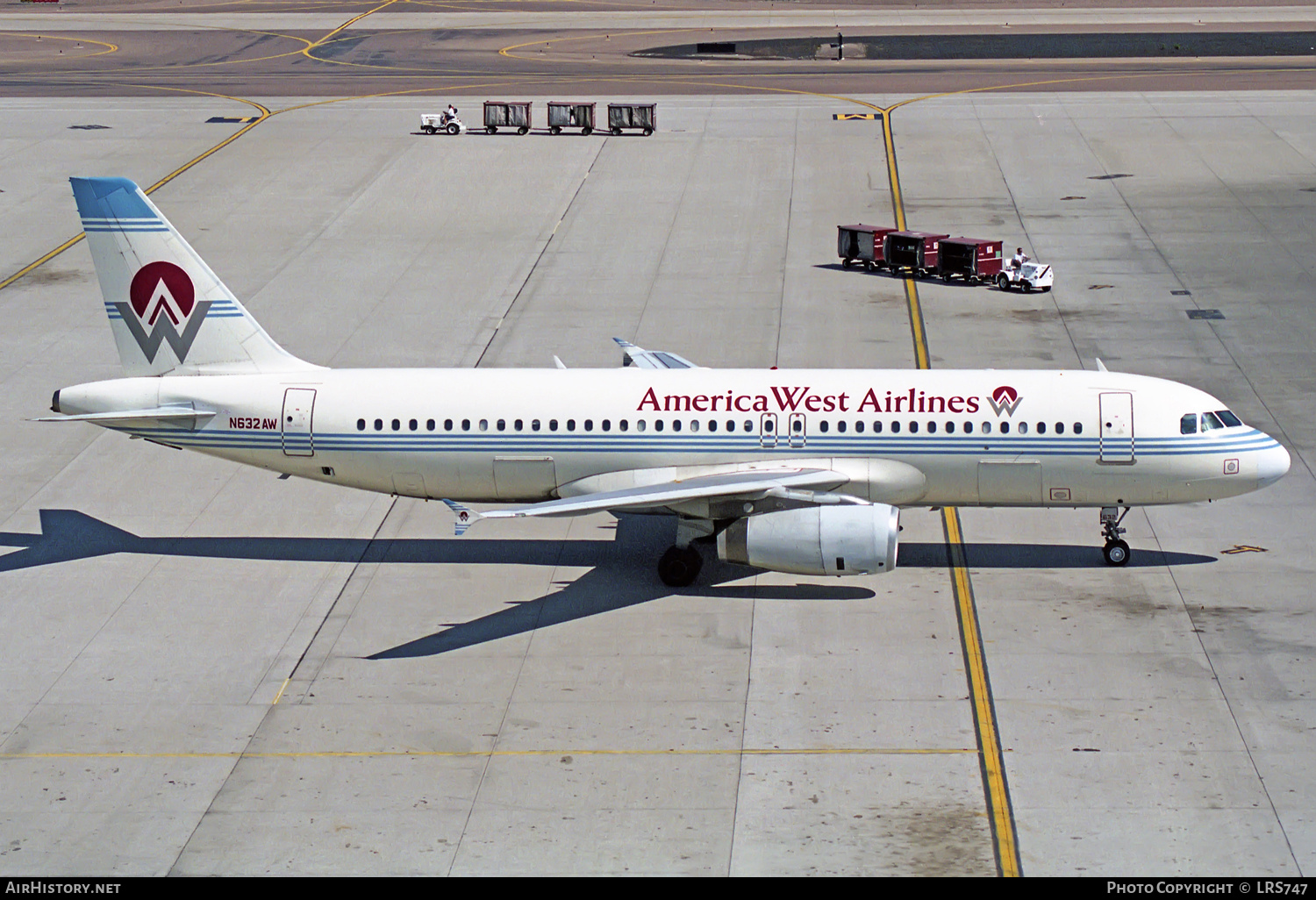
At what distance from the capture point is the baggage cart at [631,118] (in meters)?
77.2

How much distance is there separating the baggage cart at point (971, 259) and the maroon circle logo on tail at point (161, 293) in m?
29.4

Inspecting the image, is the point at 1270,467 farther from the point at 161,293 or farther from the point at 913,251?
the point at 913,251

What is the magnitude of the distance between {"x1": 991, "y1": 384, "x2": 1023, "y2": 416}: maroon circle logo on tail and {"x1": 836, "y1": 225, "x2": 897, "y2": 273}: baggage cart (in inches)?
971

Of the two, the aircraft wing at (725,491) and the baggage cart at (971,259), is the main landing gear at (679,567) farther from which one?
the baggage cart at (971,259)

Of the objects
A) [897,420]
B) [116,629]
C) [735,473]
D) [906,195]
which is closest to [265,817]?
[116,629]

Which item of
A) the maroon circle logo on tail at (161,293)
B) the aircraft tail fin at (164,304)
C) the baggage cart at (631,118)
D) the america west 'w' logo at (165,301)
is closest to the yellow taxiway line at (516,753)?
the aircraft tail fin at (164,304)

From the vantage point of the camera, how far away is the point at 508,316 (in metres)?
51.1

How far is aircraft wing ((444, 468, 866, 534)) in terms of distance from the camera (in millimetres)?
30750

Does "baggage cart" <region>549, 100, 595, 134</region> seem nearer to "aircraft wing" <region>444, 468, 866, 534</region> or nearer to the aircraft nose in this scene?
"aircraft wing" <region>444, 468, 866, 534</region>

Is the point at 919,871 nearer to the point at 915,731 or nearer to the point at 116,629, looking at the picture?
the point at 915,731

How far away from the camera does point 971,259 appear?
54.7 meters

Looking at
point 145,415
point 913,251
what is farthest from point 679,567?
point 913,251
